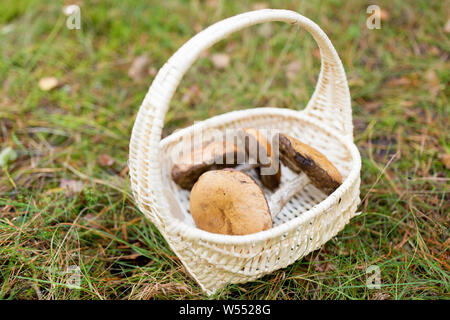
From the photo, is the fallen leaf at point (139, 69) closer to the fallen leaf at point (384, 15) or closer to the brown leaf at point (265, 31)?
the brown leaf at point (265, 31)

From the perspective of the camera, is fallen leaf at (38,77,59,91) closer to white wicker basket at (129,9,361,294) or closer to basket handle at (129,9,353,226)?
white wicker basket at (129,9,361,294)

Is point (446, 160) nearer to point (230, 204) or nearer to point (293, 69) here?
point (293, 69)

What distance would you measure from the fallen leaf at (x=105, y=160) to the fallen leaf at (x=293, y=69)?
1.56 m

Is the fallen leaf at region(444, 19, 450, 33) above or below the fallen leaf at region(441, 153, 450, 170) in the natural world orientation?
above

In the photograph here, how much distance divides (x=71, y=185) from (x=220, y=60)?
5.44 ft

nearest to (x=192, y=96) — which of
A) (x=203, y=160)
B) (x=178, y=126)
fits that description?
(x=178, y=126)

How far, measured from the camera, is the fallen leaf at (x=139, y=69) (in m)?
Result: 2.94

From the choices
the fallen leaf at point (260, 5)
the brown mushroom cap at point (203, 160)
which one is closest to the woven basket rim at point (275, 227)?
the brown mushroom cap at point (203, 160)

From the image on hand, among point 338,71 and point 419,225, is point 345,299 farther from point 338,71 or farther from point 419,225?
point 338,71

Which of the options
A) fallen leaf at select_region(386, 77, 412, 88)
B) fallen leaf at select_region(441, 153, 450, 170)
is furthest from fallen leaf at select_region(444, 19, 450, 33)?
fallen leaf at select_region(441, 153, 450, 170)

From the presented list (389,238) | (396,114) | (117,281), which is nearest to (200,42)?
(117,281)

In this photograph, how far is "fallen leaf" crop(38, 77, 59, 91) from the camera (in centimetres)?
277

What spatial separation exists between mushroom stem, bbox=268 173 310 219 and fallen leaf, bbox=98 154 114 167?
1075 mm

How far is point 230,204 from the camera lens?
148 centimetres
